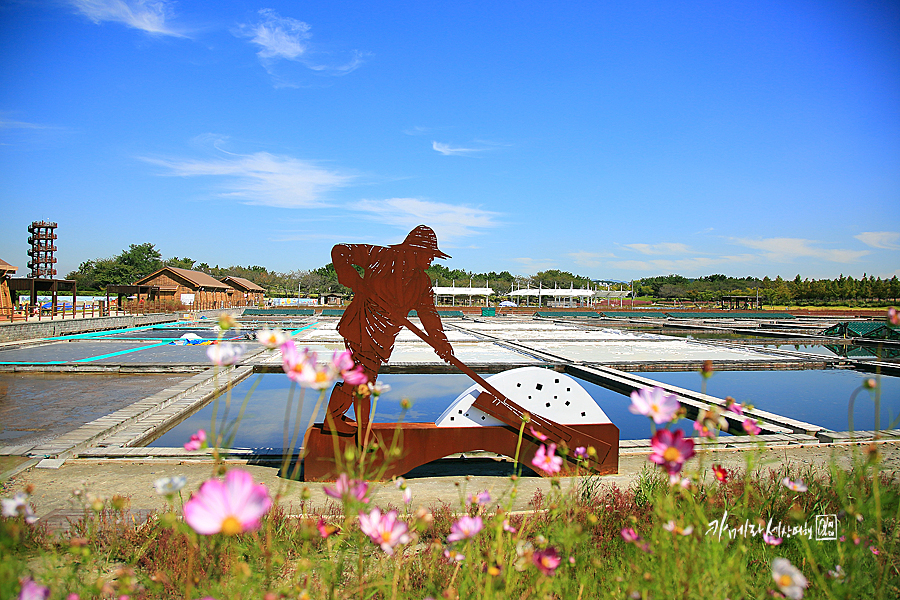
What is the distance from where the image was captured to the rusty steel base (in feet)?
14.7

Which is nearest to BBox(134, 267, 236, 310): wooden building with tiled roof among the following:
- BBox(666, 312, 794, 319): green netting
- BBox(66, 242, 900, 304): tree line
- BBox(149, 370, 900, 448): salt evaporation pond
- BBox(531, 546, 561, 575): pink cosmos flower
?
BBox(66, 242, 900, 304): tree line

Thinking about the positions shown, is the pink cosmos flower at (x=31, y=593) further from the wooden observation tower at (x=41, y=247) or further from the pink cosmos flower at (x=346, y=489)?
the wooden observation tower at (x=41, y=247)

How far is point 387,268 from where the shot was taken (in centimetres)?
467

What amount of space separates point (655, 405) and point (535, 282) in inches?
3579

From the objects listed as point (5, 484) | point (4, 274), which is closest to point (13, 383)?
point (5, 484)

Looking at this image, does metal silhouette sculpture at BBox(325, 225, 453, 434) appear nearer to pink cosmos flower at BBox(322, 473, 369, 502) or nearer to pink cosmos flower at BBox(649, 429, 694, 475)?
pink cosmos flower at BBox(322, 473, 369, 502)

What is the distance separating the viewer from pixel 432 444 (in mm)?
4676

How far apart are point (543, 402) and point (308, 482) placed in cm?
223

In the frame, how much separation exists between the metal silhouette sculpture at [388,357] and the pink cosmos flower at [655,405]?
3092mm

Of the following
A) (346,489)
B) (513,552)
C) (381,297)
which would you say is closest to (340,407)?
(381,297)

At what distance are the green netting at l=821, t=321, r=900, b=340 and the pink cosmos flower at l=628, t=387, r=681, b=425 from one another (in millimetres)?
21005

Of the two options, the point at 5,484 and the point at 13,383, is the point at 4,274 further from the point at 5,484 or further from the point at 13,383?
the point at 5,484

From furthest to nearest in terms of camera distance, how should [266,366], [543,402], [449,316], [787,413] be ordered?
[449,316]
[266,366]
[787,413]
[543,402]

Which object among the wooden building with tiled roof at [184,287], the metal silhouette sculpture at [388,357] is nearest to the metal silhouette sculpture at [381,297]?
the metal silhouette sculpture at [388,357]
